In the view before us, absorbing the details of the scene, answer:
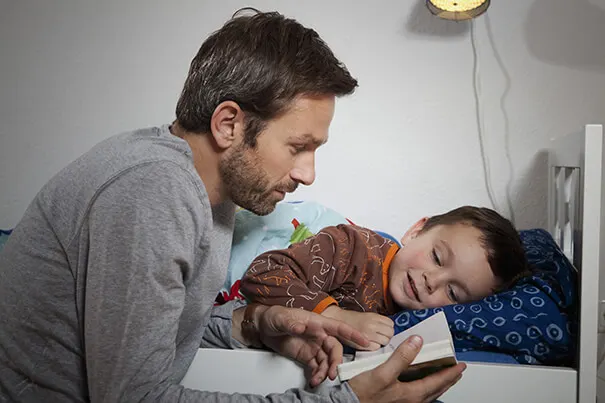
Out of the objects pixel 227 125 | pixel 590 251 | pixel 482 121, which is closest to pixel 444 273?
pixel 590 251

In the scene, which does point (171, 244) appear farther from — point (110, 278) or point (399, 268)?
point (399, 268)

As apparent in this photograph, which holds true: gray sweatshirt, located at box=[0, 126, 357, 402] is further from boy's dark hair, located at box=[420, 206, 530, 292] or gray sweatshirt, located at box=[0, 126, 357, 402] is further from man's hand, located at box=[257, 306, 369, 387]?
boy's dark hair, located at box=[420, 206, 530, 292]

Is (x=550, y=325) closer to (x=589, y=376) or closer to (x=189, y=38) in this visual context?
(x=589, y=376)

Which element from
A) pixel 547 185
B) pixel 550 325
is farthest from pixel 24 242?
pixel 547 185

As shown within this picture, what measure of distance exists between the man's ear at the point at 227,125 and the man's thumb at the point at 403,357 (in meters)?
0.45

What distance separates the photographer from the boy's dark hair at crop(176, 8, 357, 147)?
3.38 ft

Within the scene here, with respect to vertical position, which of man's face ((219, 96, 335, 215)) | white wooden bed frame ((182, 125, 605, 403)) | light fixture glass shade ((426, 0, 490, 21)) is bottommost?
white wooden bed frame ((182, 125, 605, 403))

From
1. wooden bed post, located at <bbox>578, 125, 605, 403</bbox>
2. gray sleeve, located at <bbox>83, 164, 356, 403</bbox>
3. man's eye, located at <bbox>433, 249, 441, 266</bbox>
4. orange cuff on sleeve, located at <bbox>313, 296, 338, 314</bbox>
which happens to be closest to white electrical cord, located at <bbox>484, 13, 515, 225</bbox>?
man's eye, located at <bbox>433, 249, 441, 266</bbox>

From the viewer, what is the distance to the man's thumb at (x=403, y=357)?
0.90 metres

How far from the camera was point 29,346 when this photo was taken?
92cm

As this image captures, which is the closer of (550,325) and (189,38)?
(550,325)

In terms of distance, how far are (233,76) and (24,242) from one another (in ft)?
1.41

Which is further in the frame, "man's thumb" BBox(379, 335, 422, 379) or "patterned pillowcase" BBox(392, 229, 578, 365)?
"patterned pillowcase" BBox(392, 229, 578, 365)

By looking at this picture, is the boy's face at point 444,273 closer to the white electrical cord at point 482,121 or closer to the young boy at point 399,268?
the young boy at point 399,268
